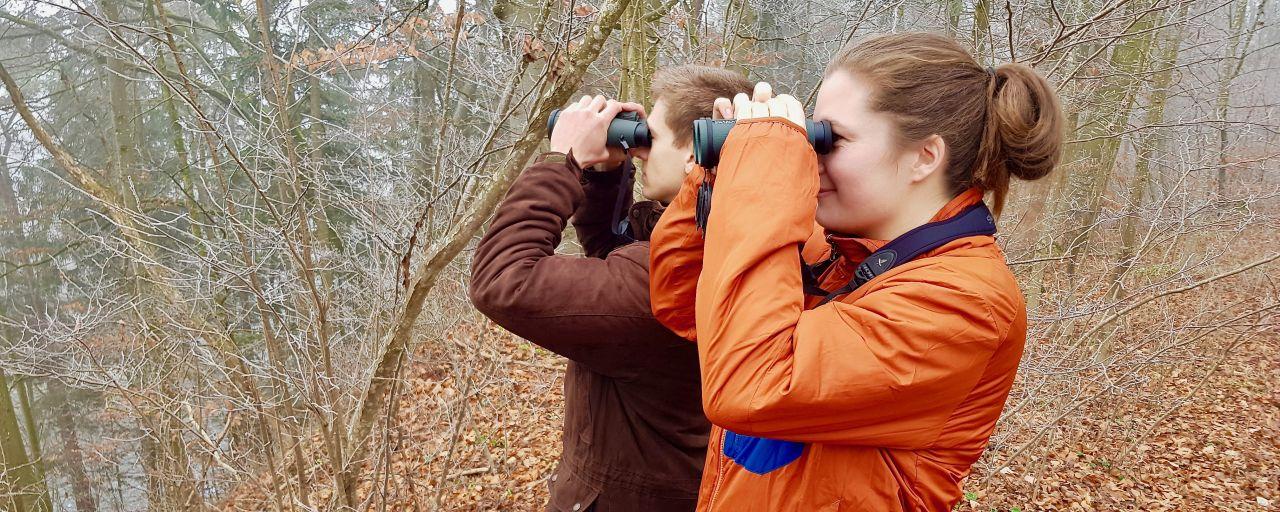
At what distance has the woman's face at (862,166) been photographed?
1066 mm

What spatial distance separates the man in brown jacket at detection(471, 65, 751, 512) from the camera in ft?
4.09

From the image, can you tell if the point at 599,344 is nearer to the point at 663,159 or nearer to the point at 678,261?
the point at 678,261

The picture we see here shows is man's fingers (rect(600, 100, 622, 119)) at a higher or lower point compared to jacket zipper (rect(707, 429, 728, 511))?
higher

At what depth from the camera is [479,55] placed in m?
5.02

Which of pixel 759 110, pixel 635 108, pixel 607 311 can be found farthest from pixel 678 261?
pixel 635 108

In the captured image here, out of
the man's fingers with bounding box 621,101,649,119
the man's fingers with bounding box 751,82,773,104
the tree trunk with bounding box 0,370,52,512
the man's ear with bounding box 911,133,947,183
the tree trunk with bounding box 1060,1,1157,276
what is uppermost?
the man's fingers with bounding box 621,101,649,119

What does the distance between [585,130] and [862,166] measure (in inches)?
23.9

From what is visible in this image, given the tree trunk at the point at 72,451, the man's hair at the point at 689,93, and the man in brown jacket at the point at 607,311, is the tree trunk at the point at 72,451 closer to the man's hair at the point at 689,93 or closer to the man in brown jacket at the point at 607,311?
the man in brown jacket at the point at 607,311

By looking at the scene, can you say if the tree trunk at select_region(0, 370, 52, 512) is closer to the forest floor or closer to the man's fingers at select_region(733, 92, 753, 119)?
the forest floor

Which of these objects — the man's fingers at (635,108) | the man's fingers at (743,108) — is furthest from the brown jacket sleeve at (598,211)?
the man's fingers at (743,108)

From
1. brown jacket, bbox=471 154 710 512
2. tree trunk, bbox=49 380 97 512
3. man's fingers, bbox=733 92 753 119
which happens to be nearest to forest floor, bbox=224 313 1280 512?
brown jacket, bbox=471 154 710 512

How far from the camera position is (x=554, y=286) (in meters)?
1.24

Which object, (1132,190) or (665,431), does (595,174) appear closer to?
(665,431)

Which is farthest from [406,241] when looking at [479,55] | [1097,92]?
[1097,92]
